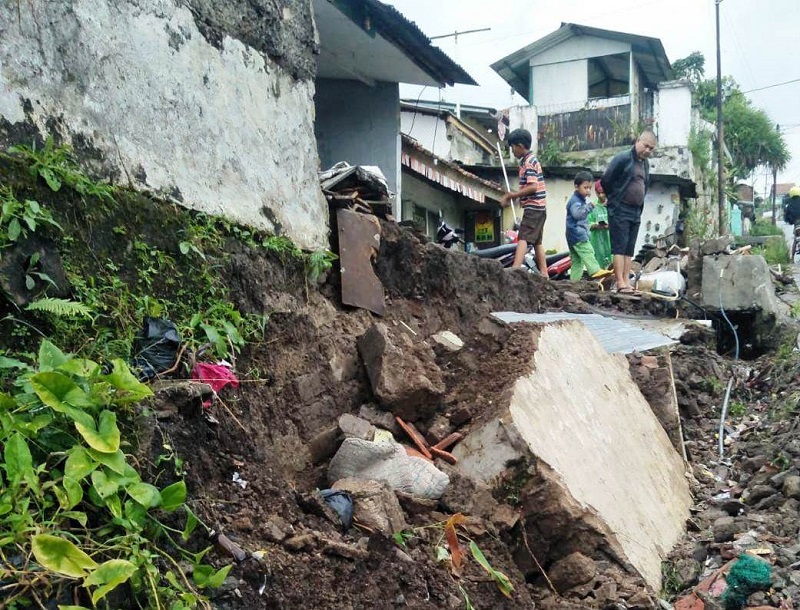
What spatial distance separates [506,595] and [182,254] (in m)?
2.11

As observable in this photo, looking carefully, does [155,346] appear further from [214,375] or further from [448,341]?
[448,341]

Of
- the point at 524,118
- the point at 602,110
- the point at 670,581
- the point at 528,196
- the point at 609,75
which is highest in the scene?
the point at 609,75

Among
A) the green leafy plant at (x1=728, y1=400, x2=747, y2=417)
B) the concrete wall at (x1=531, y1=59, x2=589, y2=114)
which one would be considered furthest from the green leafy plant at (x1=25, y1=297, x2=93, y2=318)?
the concrete wall at (x1=531, y1=59, x2=589, y2=114)

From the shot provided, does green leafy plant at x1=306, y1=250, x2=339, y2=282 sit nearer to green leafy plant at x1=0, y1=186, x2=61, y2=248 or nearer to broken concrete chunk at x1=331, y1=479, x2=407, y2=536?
broken concrete chunk at x1=331, y1=479, x2=407, y2=536

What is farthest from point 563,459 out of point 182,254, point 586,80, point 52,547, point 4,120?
point 586,80

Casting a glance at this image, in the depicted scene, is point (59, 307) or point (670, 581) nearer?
point (59, 307)

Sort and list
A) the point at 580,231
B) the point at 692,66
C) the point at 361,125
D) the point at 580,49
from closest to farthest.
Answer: the point at 580,231, the point at 361,125, the point at 580,49, the point at 692,66

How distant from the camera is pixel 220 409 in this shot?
3248mm

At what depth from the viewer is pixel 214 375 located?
337 cm

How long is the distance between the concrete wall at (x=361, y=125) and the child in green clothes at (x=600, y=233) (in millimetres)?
2778

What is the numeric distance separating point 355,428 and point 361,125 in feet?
22.6

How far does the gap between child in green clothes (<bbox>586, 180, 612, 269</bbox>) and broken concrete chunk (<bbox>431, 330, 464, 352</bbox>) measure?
5.97m

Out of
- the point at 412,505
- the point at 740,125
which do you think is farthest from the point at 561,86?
the point at 412,505

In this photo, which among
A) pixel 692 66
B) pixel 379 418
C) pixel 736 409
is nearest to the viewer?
pixel 379 418
